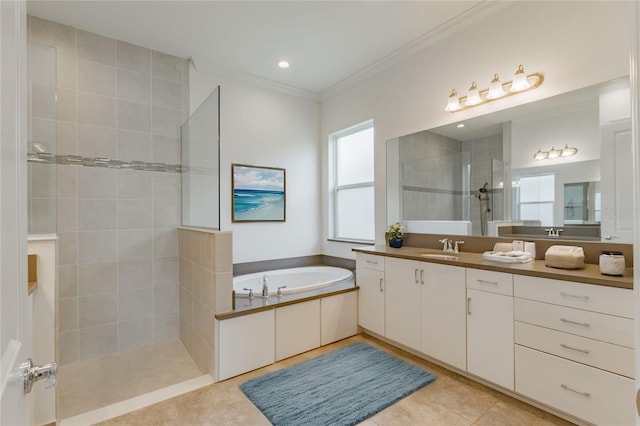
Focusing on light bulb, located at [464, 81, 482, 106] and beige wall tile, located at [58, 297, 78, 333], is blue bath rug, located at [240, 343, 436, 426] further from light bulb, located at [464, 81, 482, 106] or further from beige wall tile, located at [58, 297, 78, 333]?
light bulb, located at [464, 81, 482, 106]

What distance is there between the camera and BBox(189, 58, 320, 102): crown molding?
10.6 feet

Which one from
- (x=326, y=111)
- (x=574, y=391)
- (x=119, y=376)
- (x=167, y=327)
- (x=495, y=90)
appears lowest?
(x=119, y=376)

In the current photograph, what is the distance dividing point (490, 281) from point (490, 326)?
0.29m

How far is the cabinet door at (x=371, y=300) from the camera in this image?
8.94 feet

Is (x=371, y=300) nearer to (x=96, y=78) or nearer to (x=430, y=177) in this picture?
(x=430, y=177)

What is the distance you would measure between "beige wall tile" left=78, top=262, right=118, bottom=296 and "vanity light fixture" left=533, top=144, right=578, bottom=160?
147 inches

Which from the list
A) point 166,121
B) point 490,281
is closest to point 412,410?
point 490,281

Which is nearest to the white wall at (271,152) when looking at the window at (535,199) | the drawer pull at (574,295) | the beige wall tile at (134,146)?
the beige wall tile at (134,146)

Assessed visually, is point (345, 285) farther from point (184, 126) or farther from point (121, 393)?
point (184, 126)

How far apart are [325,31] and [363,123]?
1.13 m

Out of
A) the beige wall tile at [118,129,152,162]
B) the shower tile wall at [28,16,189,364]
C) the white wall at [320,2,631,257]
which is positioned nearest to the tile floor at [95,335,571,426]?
the shower tile wall at [28,16,189,364]

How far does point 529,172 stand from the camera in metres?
2.27

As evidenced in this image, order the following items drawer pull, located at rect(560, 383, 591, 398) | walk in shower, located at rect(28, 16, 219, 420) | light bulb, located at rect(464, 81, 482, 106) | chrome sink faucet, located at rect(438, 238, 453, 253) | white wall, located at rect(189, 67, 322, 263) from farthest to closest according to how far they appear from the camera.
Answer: white wall, located at rect(189, 67, 322, 263) → chrome sink faucet, located at rect(438, 238, 453, 253) → walk in shower, located at rect(28, 16, 219, 420) → light bulb, located at rect(464, 81, 482, 106) → drawer pull, located at rect(560, 383, 591, 398)

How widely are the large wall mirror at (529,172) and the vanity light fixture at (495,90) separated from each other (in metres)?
0.13
